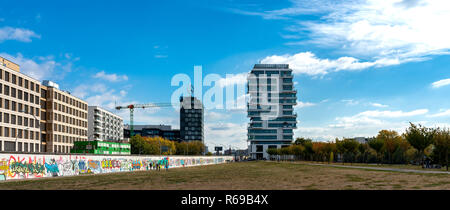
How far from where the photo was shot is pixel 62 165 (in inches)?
2435

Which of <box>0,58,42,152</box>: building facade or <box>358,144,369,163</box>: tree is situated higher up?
<box>0,58,42,152</box>: building facade

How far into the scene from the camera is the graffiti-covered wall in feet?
164

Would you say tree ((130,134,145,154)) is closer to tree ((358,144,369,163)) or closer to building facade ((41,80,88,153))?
building facade ((41,80,88,153))

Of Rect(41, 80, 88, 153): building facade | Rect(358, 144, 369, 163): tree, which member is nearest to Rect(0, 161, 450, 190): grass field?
Rect(358, 144, 369, 163): tree

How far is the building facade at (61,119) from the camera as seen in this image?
422 feet

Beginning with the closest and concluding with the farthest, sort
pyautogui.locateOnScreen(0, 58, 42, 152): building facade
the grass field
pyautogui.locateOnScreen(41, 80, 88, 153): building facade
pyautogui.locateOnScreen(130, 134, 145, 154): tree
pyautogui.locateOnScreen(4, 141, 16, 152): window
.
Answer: the grass field → pyautogui.locateOnScreen(0, 58, 42, 152): building facade → pyautogui.locateOnScreen(4, 141, 16, 152): window → pyautogui.locateOnScreen(41, 80, 88, 153): building facade → pyautogui.locateOnScreen(130, 134, 145, 154): tree

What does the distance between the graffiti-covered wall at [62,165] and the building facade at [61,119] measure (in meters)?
44.6

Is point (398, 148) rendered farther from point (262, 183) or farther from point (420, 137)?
point (262, 183)

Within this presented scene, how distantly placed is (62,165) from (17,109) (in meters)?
56.1

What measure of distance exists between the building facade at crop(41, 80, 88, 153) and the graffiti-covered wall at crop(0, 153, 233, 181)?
44.6 m

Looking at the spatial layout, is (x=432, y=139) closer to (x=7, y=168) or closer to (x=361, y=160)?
(x=361, y=160)

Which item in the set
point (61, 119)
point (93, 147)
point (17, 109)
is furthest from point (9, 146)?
point (61, 119)

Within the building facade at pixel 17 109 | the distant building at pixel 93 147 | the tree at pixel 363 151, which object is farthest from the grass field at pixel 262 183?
the distant building at pixel 93 147

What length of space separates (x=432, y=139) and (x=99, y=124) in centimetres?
15264
